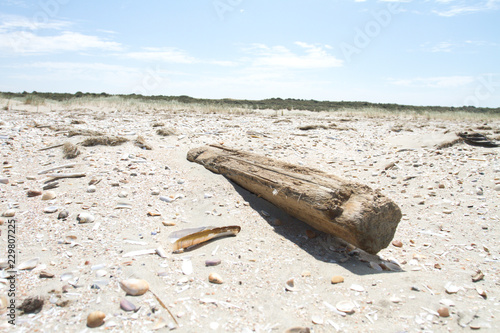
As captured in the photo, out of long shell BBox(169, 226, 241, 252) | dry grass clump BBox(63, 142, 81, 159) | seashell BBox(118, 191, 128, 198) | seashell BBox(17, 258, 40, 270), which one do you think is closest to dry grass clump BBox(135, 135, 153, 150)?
dry grass clump BBox(63, 142, 81, 159)

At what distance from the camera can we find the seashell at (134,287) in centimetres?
233

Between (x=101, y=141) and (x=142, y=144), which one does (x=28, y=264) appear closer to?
(x=101, y=141)

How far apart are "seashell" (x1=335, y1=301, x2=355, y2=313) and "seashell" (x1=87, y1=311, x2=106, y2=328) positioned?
62.2 inches

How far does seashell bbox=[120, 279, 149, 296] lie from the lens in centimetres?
233

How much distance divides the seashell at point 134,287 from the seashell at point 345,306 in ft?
4.55

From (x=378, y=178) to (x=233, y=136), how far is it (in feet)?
11.3

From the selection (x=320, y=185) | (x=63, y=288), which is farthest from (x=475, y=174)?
(x=63, y=288)

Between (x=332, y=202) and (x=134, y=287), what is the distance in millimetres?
1837

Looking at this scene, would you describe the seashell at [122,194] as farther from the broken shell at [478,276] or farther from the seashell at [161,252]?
the broken shell at [478,276]

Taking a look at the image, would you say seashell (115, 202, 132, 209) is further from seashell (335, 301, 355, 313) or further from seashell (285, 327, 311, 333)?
seashell (335, 301, 355, 313)

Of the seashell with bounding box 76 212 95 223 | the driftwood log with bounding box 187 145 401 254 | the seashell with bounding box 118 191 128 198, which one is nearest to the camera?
the driftwood log with bounding box 187 145 401 254

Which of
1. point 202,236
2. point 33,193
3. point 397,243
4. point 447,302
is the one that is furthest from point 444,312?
point 33,193

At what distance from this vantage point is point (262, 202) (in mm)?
4141

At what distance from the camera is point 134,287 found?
Answer: 235 cm
